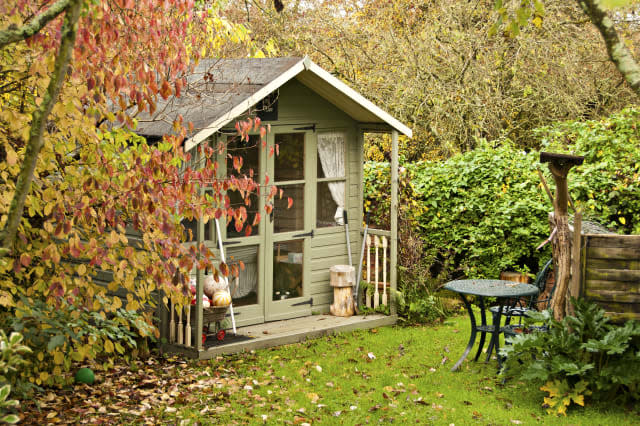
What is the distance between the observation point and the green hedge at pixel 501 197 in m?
9.76

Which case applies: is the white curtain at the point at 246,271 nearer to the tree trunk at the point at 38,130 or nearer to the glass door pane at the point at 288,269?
the glass door pane at the point at 288,269

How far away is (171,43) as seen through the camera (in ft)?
19.3

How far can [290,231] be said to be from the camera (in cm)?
949

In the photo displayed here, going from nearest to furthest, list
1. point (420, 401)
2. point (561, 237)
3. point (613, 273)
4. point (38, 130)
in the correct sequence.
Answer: point (38, 130) < point (613, 273) < point (561, 237) < point (420, 401)

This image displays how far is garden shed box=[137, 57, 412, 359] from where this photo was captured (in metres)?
8.53

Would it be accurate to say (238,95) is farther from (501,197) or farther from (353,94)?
(501,197)

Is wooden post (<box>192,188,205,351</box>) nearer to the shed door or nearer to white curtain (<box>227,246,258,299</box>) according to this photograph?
white curtain (<box>227,246,258,299</box>)

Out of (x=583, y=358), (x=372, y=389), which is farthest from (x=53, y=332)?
(x=583, y=358)

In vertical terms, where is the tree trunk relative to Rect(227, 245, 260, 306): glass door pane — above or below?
above

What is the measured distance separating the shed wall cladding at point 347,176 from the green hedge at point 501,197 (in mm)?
692

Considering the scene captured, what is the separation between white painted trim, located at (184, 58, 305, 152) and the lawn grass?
2290mm

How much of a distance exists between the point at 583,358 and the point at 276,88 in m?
4.22

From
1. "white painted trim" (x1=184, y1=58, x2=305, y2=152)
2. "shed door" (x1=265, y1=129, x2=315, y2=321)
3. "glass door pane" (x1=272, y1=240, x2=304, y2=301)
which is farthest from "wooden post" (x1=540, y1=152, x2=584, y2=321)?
"glass door pane" (x1=272, y1=240, x2=304, y2=301)

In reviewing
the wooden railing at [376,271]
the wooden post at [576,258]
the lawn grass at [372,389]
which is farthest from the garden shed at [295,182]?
the wooden post at [576,258]
